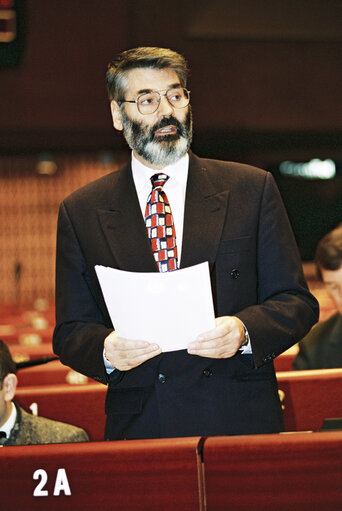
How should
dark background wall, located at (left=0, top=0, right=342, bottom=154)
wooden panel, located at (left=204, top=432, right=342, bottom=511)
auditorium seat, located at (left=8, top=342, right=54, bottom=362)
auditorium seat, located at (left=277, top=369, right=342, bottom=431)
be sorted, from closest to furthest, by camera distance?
wooden panel, located at (left=204, top=432, right=342, bottom=511) → auditorium seat, located at (left=277, top=369, right=342, bottom=431) → auditorium seat, located at (left=8, top=342, right=54, bottom=362) → dark background wall, located at (left=0, top=0, right=342, bottom=154)

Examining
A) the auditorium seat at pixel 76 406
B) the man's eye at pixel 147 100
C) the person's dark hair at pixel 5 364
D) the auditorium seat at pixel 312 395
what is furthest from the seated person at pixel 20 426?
the man's eye at pixel 147 100

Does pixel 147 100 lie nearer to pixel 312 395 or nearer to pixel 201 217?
pixel 201 217

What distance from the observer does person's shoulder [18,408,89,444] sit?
256cm

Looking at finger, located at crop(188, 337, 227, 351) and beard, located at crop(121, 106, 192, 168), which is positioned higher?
beard, located at crop(121, 106, 192, 168)

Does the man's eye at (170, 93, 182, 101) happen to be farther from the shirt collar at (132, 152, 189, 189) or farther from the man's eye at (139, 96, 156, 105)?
the shirt collar at (132, 152, 189, 189)

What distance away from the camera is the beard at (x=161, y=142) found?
185cm

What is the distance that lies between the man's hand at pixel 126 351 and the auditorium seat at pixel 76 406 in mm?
1275

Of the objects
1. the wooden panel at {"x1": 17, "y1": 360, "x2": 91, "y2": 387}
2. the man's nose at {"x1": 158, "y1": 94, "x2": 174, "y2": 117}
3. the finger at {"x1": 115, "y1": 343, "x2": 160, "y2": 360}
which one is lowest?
the wooden panel at {"x1": 17, "y1": 360, "x2": 91, "y2": 387}

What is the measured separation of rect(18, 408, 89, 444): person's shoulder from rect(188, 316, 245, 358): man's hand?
45.7 inches

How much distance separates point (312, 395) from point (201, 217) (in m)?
1.27

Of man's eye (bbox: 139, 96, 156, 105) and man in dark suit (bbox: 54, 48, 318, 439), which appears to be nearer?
man in dark suit (bbox: 54, 48, 318, 439)

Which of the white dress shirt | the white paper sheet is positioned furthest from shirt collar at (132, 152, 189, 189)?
the white paper sheet

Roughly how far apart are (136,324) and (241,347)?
0.27 meters

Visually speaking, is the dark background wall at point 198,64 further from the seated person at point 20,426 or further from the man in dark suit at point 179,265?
the man in dark suit at point 179,265
